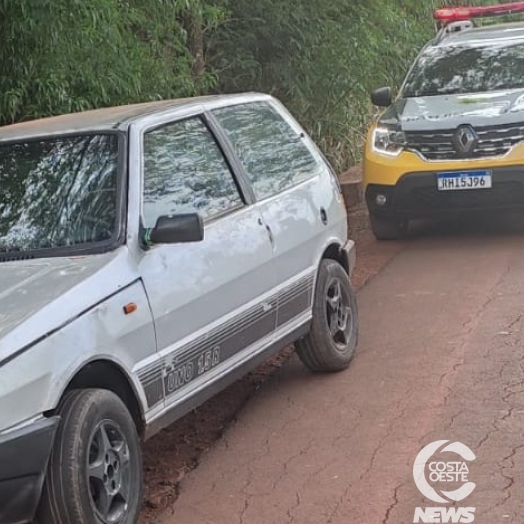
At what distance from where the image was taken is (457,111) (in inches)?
408

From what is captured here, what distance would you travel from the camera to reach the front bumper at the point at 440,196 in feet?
32.8

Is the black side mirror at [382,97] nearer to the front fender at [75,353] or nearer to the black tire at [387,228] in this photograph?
the black tire at [387,228]

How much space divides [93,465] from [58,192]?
146cm

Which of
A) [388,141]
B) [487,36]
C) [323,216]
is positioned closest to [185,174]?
[323,216]

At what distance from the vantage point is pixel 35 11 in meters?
6.91

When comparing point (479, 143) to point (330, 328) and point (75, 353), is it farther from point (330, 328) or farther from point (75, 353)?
point (75, 353)

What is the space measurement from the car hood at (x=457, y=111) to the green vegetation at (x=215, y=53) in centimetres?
154

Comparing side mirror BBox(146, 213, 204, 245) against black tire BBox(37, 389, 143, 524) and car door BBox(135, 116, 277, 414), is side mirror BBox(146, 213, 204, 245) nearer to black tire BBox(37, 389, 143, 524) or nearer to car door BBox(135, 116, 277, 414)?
car door BBox(135, 116, 277, 414)

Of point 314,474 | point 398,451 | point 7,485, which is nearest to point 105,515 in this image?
point 7,485

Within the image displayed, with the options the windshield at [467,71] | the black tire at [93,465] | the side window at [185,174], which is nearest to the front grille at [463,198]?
the windshield at [467,71]

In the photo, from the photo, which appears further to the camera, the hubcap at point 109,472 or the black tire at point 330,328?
the black tire at point 330,328

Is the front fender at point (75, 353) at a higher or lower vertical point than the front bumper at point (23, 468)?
higher

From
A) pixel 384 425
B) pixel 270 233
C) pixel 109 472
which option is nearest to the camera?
pixel 109 472

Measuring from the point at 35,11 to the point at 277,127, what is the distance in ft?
5.63
